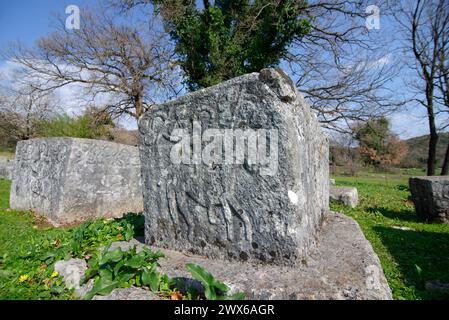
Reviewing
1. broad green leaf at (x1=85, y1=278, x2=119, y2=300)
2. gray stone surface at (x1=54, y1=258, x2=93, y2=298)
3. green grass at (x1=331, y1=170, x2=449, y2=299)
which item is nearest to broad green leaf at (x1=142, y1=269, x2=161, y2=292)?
broad green leaf at (x1=85, y1=278, x2=119, y2=300)

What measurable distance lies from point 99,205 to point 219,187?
383cm

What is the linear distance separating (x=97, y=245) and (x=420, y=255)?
3499 mm

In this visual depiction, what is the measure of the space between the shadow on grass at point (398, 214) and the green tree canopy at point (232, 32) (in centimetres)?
516

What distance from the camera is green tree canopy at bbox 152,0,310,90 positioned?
8.38 meters

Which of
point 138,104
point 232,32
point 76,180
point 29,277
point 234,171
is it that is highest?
point 232,32

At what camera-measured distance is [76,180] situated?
4.65 metres

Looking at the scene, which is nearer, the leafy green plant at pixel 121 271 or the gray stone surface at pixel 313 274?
the gray stone surface at pixel 313 274

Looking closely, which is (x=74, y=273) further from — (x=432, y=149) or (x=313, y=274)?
(x=432, y=149)

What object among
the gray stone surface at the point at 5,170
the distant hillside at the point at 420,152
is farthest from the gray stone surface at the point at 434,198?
the distant hillside at the point at 420,152

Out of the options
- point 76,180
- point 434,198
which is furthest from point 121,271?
point 434,198

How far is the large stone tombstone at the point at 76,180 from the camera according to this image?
15.1ft

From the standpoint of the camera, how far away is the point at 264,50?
8.71m

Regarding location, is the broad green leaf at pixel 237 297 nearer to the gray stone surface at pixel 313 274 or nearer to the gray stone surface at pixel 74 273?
the gray stone surface at pixel 313 274

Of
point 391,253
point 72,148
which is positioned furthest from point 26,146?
point 391,253
